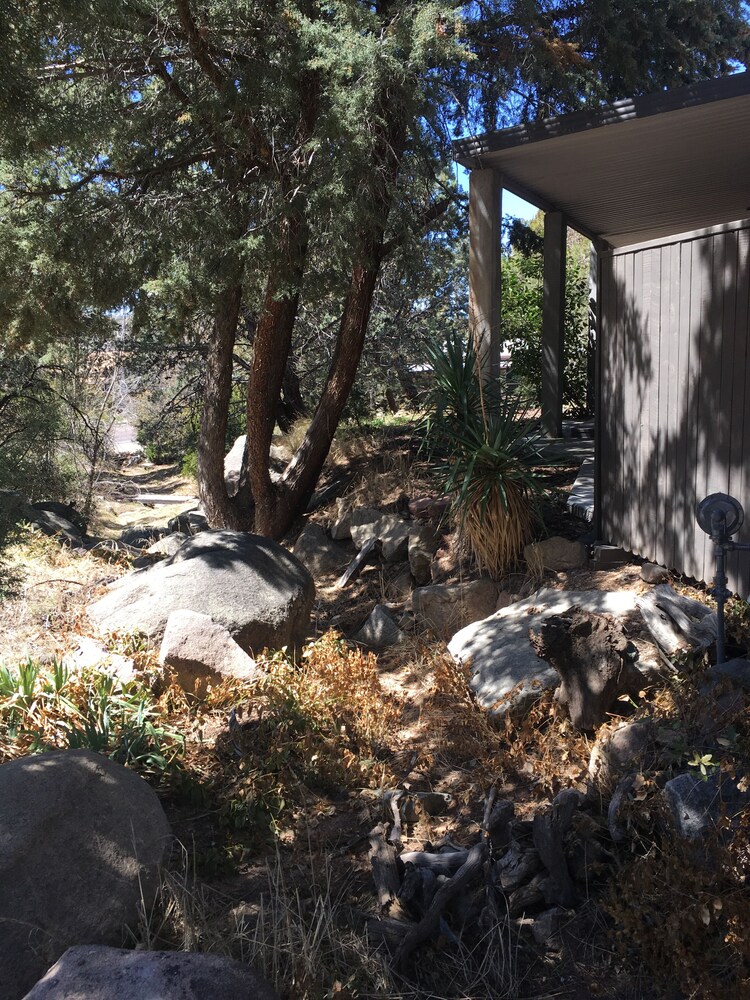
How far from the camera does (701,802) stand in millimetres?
3375

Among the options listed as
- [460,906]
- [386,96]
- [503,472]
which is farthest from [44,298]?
[460,906]

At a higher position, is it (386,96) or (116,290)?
(386,96)

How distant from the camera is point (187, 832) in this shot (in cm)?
423

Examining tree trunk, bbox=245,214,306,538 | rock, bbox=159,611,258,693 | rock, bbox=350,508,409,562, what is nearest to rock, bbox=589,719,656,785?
rock, bbox=159,611,258,693

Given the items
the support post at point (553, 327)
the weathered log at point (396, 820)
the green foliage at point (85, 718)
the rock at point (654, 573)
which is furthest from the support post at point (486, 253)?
the weathered log at point (396, 820)

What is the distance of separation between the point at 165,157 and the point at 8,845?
7.27 metres

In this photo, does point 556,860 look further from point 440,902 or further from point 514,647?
point 514,647

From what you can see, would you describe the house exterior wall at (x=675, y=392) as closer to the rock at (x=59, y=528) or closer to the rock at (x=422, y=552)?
the rock at (x=422, y=552)

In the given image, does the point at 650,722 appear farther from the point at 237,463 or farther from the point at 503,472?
the point at 237,463

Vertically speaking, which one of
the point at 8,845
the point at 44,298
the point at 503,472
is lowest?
the point at 8,845

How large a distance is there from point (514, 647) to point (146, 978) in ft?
10.4

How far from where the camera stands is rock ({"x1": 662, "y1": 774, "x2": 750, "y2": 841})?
330 centimetres

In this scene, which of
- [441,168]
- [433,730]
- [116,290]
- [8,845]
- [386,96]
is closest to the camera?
[8,845]

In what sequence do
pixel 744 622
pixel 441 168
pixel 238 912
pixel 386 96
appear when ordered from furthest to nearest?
pixel 441 168 < pixel 386 96 < pixel 744 622 < pixel 238 912
